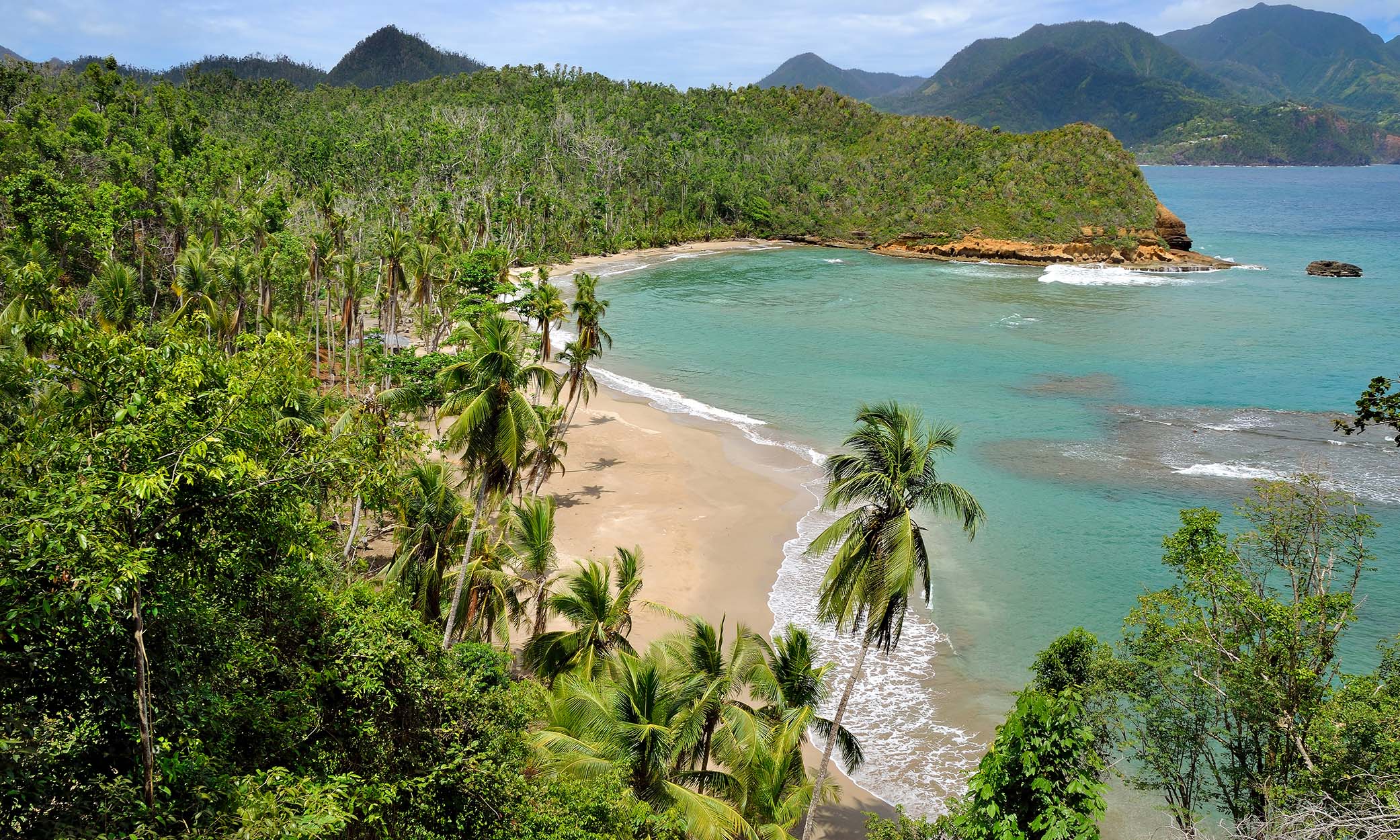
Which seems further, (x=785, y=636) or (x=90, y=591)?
(x=785, y=636)

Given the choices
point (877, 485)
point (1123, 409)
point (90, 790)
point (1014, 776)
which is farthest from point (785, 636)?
point (1123, 409)

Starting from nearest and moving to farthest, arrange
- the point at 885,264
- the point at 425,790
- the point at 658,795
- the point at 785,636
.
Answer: the point at 425,790 < the point at 658,795 < the point at 785,636 < the point at 885,264

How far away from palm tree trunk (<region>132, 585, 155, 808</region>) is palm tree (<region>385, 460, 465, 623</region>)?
427 inches

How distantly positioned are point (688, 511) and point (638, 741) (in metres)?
18.2

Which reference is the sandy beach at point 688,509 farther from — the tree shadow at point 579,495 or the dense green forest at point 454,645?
the dense green forest at point 454,645

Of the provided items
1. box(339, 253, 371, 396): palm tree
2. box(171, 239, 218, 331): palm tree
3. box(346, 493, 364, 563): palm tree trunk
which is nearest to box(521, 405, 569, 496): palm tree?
box(346, 493, 364, 563): palm tree trunk

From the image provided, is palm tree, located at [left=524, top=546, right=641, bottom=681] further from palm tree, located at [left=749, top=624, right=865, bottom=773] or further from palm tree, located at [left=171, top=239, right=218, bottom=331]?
palm tree, located at [left=171, top=239, right=218, bottom=331]

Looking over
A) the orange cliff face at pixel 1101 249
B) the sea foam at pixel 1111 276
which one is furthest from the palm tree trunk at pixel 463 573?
the orange cliff face at pixel 1101 249

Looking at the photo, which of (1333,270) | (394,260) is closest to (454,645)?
(394,260)

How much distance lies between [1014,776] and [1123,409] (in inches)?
1579

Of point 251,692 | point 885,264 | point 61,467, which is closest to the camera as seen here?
point 61,467

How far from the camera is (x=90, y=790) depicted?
6977 mm

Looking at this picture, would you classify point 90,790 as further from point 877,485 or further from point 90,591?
point 877,485

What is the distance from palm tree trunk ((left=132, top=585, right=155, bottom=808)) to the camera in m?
6.73
